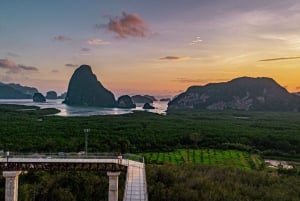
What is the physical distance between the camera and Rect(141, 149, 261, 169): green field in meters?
49.8

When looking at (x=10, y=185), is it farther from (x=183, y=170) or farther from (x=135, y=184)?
(x=183, y=170)

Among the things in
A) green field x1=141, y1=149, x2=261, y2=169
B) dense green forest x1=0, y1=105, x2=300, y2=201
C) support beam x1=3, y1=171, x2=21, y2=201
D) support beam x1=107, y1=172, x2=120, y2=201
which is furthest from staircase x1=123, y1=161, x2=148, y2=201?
green field x1=141, y1=149, x2=261, y2=169

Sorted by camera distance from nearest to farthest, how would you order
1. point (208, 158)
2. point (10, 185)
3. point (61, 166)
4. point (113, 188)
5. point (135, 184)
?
point (135, 184)
point (10, 185)
point (113, 188)
point (61, 166)
point (208, 158)

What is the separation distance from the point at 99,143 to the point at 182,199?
29.2 metres

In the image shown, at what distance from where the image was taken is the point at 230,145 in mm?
63844

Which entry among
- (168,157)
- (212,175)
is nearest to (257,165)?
(168,157)

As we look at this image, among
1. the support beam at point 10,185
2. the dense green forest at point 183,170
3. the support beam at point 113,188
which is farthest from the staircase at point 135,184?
the support beam at point 10,185

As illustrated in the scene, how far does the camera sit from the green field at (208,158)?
49.8 meters

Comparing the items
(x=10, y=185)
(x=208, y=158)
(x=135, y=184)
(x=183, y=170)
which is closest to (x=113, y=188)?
(x=135, y=184)

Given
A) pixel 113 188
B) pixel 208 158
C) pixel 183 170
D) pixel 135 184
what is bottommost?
pixel 208 158

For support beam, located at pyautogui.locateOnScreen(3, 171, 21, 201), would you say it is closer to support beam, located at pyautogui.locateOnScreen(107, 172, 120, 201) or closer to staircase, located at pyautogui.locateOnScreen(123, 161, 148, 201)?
support beam, located at pyautogui.locateOnScreen(107, 172, 120, 201)

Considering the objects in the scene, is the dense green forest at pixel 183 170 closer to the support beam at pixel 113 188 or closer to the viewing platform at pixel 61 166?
the viewing platform at pixel 61 166

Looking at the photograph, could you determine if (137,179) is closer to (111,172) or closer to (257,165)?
(111,172)

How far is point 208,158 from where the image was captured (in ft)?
176
